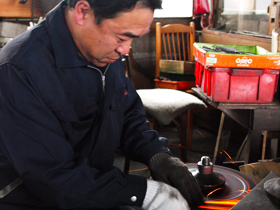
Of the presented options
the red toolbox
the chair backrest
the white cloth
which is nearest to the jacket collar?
the red toolbox

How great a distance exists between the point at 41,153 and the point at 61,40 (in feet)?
1.51

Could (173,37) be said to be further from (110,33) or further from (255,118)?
(110,33)

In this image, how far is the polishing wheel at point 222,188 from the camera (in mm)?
1281

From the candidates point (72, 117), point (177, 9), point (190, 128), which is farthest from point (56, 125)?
point (177, 9)

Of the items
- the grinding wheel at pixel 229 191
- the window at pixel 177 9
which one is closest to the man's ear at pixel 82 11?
the grinding wheel at pixel 229 191

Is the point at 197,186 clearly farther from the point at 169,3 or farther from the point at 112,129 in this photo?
the point at 169,3

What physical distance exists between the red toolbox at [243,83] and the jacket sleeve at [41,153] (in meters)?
1.25

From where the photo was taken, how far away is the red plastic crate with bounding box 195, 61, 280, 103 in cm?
212

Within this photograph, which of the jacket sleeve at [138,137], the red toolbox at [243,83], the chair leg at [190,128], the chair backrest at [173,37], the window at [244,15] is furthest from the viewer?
the chair backrest at [173,37]

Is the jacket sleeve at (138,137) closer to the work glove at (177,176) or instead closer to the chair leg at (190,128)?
the work glove at (177,176)

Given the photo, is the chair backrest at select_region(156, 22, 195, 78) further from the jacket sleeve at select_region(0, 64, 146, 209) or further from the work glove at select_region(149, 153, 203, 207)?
the jacket sleeve at select_region(0, 64, 146, 209)

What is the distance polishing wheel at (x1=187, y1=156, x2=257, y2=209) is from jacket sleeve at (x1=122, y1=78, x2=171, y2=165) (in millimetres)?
211

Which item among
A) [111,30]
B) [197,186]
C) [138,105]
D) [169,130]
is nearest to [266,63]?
[138,105]

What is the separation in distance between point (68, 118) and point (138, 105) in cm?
52
